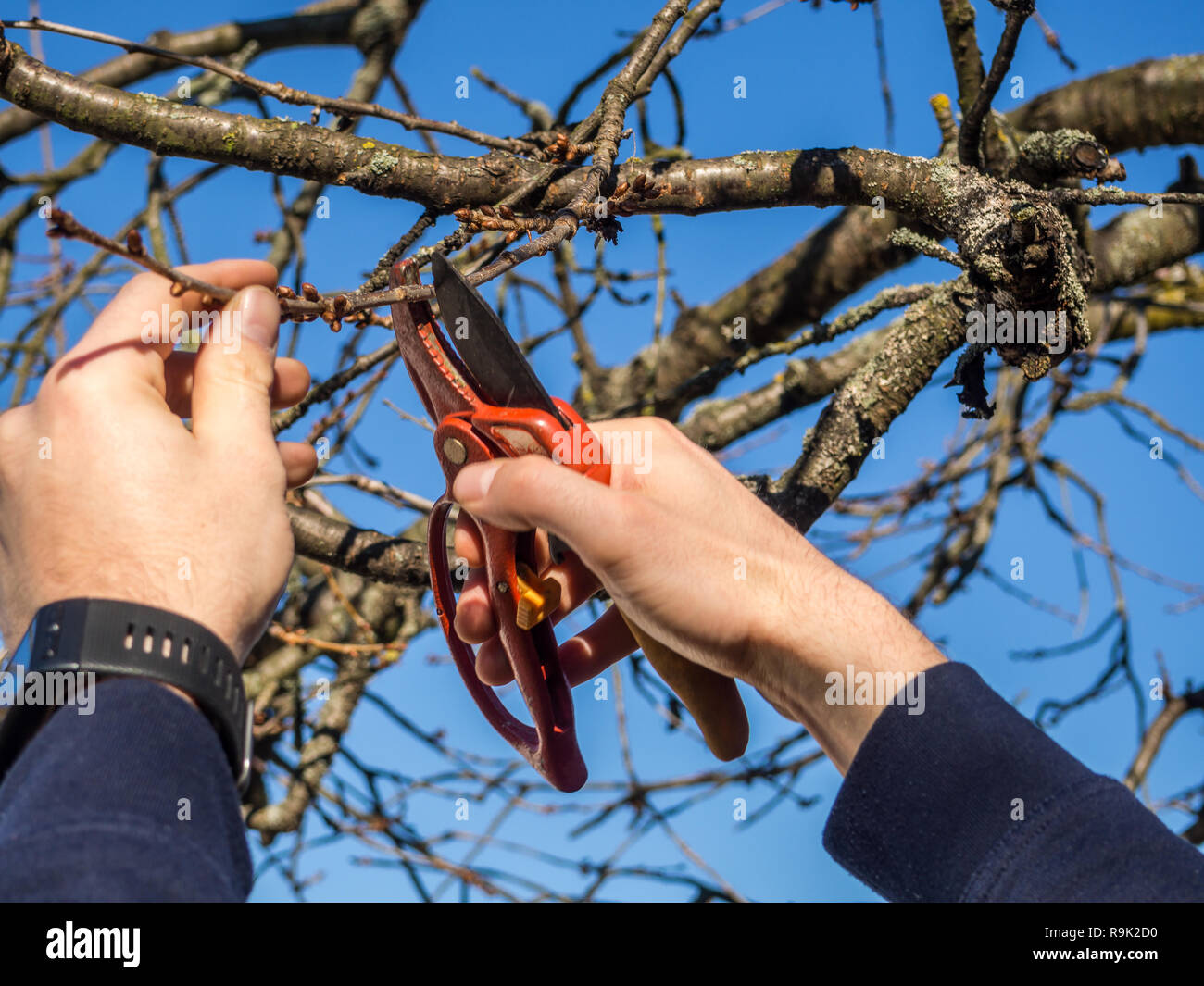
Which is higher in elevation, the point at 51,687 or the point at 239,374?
the point at 239,374

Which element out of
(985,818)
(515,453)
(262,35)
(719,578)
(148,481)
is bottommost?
(985,818)

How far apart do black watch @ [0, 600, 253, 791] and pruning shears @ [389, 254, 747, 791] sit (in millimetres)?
465

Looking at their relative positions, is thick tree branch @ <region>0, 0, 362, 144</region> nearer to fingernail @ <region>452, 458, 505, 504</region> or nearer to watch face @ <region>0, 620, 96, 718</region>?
fingernail @ <region>452, 458, 505, 504</region>

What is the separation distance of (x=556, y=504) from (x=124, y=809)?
0.54 metres

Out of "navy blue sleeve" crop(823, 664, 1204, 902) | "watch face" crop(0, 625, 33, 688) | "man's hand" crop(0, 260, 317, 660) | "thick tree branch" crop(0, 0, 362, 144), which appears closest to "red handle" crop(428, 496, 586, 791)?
"man's hand" crop(0, 260, 317, 660)

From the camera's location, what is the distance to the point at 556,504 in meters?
1.13

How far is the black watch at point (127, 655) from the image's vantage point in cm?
90

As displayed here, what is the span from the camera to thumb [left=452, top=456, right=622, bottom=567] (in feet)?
3.65

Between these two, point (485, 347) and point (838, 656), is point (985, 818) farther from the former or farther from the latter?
point (485, 347)

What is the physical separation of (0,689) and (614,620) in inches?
32.6

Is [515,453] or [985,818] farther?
[515,453]

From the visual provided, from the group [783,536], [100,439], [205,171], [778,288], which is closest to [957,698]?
[783,536]

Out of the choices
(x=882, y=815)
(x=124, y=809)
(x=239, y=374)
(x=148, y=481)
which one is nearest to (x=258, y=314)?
(x=239, y=374)

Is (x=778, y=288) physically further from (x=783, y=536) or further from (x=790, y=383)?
(x=783, y=536)
